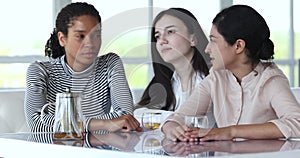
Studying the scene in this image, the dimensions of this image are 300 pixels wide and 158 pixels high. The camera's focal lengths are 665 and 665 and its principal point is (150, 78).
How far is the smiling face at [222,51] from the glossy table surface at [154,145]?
353mm

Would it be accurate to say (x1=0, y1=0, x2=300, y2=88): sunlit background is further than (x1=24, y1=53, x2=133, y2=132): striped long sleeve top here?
No

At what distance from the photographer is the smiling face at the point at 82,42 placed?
2.28 meters

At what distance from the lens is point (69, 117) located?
2139 millimetres

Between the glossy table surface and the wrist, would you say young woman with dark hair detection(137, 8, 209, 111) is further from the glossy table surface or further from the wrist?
the wrist

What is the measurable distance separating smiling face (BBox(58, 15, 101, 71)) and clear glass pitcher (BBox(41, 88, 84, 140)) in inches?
8.3

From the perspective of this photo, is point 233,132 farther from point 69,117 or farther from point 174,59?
point 69,117

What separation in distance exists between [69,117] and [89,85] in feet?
1.69

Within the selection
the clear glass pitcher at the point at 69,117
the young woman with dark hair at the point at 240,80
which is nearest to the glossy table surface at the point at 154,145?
the clear glass pitcher at the point at 69,117

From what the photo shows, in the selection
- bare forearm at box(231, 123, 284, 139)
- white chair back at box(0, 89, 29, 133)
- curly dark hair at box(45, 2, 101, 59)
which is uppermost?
curly dark hair at box(45, 2, 101, 59)

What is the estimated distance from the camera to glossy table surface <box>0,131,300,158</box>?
152 centimetres

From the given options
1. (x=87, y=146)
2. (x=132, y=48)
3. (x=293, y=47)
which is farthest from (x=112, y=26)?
(x=293, y=47)

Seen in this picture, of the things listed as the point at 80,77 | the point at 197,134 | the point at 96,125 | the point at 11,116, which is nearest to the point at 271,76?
the point at 197,134

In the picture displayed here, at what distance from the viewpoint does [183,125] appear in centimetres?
201

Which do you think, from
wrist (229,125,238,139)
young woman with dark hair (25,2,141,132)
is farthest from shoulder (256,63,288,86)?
young woman with dark hair (25,2,141,132)
